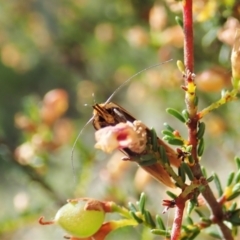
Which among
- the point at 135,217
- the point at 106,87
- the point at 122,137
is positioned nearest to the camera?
the point at 122,137

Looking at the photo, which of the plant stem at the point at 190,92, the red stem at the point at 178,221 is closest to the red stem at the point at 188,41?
the plant stem at the point at 190,92

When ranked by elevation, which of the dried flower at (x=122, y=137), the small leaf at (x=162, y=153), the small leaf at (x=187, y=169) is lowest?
the small leaf at (x=187, y=169)

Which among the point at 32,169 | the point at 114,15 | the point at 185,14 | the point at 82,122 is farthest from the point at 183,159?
the point at 82,122

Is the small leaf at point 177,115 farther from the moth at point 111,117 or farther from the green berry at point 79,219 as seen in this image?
the green berry at point 79,219

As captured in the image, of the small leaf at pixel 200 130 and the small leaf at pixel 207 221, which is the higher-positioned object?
the small leaf at pixel 200 130

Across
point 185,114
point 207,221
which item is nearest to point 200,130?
point 185,114

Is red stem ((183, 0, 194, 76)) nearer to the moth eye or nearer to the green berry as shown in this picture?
the moth eye

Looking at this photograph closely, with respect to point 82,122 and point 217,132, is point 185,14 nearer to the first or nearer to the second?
point 217,132

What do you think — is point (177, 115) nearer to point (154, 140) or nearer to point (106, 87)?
point (154, 140)

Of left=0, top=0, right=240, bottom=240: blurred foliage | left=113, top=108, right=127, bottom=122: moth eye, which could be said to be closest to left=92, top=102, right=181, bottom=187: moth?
left=113, top=108, right=127, bottom=122: moth eye
